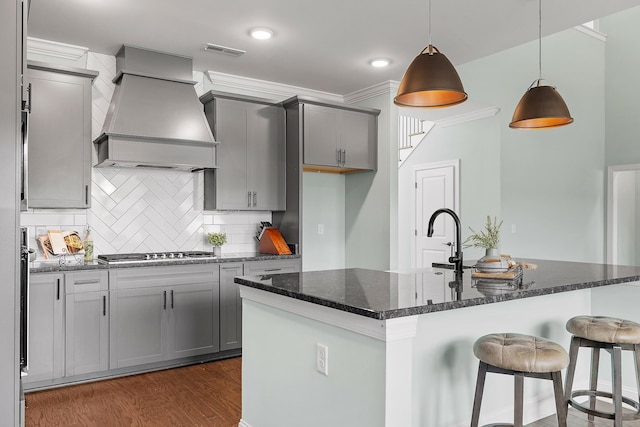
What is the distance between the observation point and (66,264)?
12.3 feet

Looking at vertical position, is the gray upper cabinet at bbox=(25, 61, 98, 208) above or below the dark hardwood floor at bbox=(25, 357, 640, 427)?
above

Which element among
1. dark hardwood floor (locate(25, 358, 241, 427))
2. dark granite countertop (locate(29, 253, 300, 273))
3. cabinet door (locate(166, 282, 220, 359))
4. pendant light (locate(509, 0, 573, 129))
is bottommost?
dark hardwood floor (locate(25, 358, 241, 427))

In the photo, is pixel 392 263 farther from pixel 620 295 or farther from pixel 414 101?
pixel 414 101

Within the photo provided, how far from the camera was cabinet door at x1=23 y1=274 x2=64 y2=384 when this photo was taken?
3.48 meters

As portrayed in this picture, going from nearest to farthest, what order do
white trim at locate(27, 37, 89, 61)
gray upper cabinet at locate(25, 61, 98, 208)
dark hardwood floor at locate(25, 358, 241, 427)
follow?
1. dark hardwood floor at locate(25, 358, 241, 427)
2. gray upper cabinet at locate(25, 61, 98, 208)
3. white trim at locate(27, 37, 89, 61)

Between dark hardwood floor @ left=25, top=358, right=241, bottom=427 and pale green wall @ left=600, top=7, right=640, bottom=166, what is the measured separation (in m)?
6.17

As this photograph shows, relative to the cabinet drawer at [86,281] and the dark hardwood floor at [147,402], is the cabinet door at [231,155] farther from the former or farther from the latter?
the dark hardwood floor at [147,402]

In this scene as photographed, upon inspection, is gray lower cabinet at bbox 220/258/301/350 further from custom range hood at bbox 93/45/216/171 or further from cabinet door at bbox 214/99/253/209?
custom range hood at bbox 93/45/216/171

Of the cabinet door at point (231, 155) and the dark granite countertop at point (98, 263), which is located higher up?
the cabinet door at point (231, 155)

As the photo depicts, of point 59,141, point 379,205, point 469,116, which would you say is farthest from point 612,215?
point 59,141

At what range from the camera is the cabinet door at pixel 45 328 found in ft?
11.4

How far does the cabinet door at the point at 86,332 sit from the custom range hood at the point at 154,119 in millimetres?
1121

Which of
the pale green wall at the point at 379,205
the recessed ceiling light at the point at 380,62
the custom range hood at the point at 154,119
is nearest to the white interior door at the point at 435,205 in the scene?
the pale green wall at the point at 379,205

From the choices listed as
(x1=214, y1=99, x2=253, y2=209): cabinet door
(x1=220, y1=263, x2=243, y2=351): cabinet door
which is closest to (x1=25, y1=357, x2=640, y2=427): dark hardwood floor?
(x1=220, y1=263, x2=243, y2=351): cabinet door
